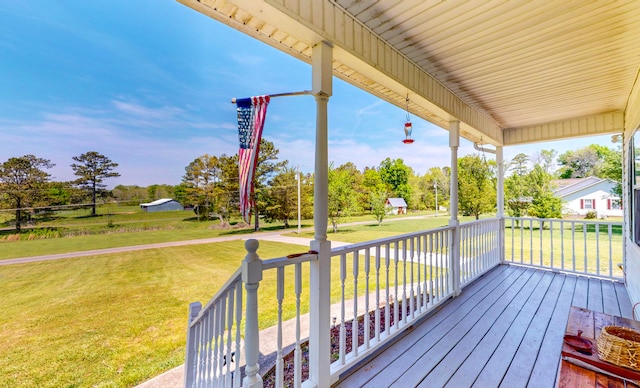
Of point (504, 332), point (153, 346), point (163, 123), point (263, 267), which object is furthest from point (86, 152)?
point (504, 332)

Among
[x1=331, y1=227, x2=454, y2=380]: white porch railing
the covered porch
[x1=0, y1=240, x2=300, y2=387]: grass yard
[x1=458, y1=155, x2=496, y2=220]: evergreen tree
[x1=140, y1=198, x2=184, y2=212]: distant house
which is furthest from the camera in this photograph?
[x1=458, y1=155, x2=496, y2=220]: evergreen tree

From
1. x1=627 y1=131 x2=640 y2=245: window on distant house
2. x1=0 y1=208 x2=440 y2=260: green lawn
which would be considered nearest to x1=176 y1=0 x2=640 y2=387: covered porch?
x1=627 y1=131 x2=640 y2=245: window on distant house

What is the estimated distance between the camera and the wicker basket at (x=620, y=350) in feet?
3.17

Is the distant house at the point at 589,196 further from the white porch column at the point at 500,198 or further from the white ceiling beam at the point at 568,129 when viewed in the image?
the white porch column at the point at 500,198

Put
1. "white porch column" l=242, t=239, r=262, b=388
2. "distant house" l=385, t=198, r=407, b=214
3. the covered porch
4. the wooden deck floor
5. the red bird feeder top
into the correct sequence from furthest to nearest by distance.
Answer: "distant house" l=385, t=198, r=407, b=214 → the red bird feeder top → the wooden deck floor → the covered porch → "white porch column" l=242, t=239, r=262, b=388

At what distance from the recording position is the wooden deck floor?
68.1 inches

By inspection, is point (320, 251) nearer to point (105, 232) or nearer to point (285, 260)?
point (285, 260)

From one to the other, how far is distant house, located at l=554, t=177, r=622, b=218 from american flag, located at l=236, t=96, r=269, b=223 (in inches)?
440

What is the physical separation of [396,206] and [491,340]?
11.0 meters

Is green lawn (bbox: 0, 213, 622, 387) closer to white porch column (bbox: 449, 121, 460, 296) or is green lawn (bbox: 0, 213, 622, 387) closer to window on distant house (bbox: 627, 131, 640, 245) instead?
white porch column (bbox: 449, 121, 460, 296)

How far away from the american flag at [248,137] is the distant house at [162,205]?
7242 mm

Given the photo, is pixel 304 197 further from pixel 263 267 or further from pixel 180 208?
pixel 263 267

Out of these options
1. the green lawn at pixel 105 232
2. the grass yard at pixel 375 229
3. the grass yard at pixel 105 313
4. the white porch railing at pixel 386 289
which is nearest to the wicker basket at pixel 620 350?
the white porch railing at pixel 386 289

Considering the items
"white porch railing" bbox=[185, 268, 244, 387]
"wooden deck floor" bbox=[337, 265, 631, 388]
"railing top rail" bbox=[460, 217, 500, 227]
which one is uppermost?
"railing top rail" bbox=[460, 217, 500, 227]
